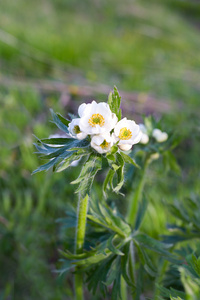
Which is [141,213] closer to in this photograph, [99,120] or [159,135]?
[159,135]

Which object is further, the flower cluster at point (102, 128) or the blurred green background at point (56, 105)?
the blurred green background at point (56, 105)

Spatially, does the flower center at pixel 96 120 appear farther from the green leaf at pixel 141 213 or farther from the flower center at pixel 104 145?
the green leaf at pixel 141 213

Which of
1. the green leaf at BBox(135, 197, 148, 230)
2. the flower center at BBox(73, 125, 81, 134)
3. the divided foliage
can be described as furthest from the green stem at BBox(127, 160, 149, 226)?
the flower center at BBox(73, 125, 81, 134)

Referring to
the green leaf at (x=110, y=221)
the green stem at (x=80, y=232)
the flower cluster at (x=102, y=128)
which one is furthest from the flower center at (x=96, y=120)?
the green leaf at (x=110, y=221)

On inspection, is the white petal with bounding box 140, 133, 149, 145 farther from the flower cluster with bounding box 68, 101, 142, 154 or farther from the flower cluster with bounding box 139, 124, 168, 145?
the flower cluster with bounding box 68, 101, 142, 154

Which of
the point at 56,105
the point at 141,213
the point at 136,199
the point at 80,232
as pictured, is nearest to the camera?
the point at 80,232

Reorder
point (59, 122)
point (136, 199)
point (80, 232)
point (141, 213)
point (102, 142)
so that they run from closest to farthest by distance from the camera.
A: point (102, 142)
point (59, 122)
point (80, 232)
point (141, 213)
point (136, 199)

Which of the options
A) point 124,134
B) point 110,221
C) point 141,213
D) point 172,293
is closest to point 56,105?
point 141,213
